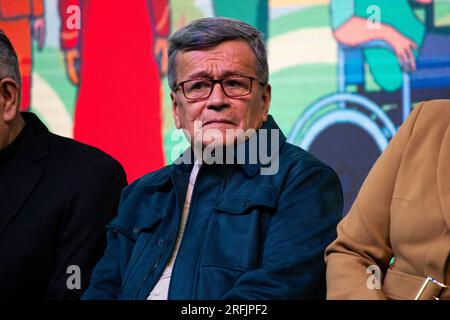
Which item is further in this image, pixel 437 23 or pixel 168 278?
pixel 437 23

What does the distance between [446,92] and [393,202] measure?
5.05ft

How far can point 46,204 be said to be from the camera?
2.78 meters

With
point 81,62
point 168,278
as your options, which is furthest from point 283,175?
point 81,62

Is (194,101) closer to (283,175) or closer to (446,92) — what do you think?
(283,175)

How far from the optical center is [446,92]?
11.9ft

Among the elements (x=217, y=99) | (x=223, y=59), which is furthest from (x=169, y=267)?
(x=223, y=59)

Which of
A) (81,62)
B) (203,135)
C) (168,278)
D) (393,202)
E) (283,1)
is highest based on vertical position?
(283,1)

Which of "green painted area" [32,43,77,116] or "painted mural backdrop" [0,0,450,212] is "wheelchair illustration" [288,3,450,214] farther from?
"green painted area" [32,43,77,116]

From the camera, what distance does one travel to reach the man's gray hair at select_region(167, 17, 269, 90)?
2.59 meters

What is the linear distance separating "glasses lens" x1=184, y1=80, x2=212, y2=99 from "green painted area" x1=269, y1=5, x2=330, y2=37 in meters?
1.29

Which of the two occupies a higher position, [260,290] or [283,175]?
[283,175]

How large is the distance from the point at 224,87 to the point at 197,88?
9 centimetres
